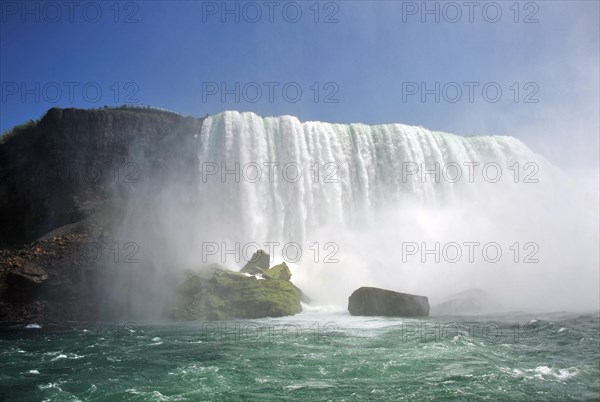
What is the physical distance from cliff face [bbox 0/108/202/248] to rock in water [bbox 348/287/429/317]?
20.2 m

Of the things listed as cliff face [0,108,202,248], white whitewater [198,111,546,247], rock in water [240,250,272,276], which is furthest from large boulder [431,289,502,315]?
cliff face [0,108,202,248]

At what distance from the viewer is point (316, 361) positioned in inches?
431

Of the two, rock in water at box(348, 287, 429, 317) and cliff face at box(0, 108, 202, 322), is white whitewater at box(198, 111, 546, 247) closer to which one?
cliff face at box(0, 108, 202, 322)

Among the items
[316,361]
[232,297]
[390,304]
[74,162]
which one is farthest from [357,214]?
[316,361]

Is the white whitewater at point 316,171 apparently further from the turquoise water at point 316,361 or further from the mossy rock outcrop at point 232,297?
the turquoise water at point 316,361

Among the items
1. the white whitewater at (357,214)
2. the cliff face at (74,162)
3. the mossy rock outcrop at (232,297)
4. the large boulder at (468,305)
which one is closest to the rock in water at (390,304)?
the large boulder at (468,305)

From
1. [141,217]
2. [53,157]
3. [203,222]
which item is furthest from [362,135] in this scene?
[53,157]

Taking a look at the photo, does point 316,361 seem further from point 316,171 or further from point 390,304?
point 316,171

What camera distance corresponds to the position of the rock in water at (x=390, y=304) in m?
19.2

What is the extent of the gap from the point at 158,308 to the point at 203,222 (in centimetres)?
953

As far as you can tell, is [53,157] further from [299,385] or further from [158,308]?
[299,385]

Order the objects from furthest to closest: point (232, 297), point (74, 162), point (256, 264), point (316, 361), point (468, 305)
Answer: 1. point (74, 162)
2. point (256, 264)
3. point (468, 305)
4. point (232, 297)
5. point (316, 361)

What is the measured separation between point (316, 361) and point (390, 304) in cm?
916

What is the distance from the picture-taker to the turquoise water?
8.52 metres
